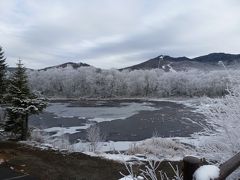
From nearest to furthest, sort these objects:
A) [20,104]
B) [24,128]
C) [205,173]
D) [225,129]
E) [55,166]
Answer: [205,173] → [225,129] → [55,166] → [20,104] → [24,128]

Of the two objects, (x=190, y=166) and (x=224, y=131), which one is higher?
(x=190, y=166)

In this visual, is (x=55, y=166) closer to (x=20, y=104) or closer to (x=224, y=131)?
(x=20, y=104)

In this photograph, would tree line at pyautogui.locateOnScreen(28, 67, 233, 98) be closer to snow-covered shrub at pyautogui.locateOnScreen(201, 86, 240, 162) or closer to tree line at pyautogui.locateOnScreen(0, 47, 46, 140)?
tree line at pyautogui.locateOnScreen(0, 47, 46, 140)

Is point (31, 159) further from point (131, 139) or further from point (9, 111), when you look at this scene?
point (131, 139)

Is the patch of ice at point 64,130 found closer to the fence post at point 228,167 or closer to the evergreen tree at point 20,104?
the evergreen tree at point 20,104

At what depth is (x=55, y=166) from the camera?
1284 cm

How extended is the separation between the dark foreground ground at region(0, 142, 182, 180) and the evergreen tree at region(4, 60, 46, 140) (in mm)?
4840

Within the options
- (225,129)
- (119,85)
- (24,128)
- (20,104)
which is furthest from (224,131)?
(119,85)

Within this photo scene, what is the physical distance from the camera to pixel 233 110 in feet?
16.0

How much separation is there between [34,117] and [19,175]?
34.2 metres

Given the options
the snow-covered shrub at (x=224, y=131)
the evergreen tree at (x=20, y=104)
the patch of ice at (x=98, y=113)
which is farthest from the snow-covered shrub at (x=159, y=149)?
the patch of ice at (x=98, y=113)

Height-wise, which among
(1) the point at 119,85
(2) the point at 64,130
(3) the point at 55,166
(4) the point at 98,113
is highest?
(1) the point at 119,85

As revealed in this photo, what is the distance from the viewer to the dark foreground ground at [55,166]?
37.7 ft

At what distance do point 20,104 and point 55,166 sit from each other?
8.73 m
